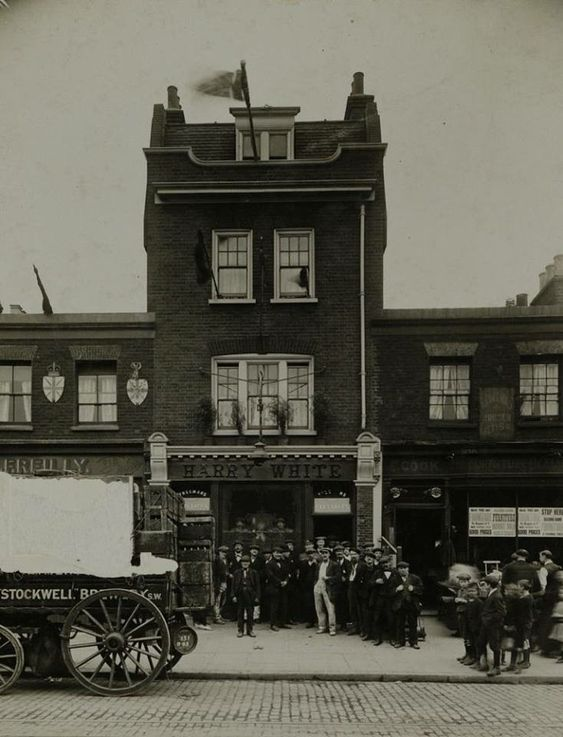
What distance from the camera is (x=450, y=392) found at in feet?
65.0

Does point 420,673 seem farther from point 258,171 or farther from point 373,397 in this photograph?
point 258,171

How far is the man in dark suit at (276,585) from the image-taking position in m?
16.3

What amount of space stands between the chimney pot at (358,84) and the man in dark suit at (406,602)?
12609 millimetres

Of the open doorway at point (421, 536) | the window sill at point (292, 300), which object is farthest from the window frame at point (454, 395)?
the window sill at point (292, 300)

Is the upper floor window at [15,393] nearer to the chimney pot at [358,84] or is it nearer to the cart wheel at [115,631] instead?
the chimney pot at [358,84]

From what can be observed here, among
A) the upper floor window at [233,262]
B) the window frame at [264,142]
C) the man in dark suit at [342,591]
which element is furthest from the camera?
the window frame at [264,142]

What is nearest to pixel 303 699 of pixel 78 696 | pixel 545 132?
pixel 78 696

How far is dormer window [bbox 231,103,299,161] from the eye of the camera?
68.2ft

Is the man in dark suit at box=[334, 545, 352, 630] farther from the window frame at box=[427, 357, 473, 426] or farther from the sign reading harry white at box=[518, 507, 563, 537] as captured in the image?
the sign reading harry white at box=[518, 507, 563, 537]

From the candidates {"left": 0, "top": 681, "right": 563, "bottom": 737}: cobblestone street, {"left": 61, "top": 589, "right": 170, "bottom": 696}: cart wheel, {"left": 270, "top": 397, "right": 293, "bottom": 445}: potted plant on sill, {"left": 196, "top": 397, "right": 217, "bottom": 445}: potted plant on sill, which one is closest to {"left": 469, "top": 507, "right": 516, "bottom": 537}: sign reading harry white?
{"left": 270, "top": 397, "right": 293, "bottom": 445}: potted plant on sill

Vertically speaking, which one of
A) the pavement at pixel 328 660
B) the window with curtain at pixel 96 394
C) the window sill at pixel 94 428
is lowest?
the pavement at pixel 328 660

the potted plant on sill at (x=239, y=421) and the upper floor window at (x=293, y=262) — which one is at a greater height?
the upper floor window at (x=293, y=262)

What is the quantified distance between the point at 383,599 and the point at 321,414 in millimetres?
5603

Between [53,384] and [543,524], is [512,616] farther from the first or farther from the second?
[53,384]
